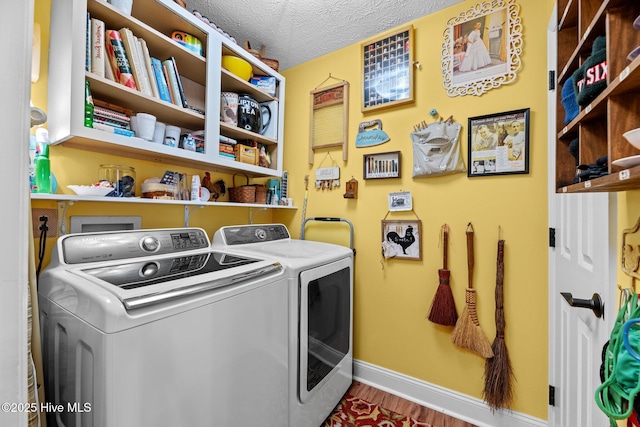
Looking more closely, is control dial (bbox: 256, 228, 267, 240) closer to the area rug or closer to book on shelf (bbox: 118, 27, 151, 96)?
book on shelf (bbox: 118, 27, 151, 96)

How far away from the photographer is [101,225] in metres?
1.48

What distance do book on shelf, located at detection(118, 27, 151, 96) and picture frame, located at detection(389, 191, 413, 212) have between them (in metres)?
1.60

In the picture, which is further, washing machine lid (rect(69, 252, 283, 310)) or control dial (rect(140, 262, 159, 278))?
control dial (rect(140, 262, 159, 278))

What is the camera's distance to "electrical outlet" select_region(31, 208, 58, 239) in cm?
125

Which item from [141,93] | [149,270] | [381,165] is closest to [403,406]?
[381,165]

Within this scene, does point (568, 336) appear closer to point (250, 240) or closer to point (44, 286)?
point (250, 240)

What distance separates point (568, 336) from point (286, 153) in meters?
2.21

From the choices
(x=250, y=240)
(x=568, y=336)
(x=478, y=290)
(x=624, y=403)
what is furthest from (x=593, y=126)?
(x=250, y=240)

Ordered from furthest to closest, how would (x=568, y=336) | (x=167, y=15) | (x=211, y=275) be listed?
1. (x=167, y=15)
2. (x=568, y=336)
3. (x=211, y=275)

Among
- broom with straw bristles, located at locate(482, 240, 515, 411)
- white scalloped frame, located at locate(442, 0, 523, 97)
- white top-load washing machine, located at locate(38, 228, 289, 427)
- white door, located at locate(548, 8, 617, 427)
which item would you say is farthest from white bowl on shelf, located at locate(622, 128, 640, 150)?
white scalloped frame, located at locate(442, 0, 523, 97)

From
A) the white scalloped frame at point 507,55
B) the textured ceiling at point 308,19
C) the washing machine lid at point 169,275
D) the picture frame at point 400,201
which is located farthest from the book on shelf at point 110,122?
the white scalloped frame at point 507,55

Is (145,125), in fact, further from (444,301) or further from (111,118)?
(444,301)

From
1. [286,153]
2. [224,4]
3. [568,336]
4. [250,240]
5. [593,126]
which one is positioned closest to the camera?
[593,126]

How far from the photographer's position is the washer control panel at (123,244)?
1.15 meters
